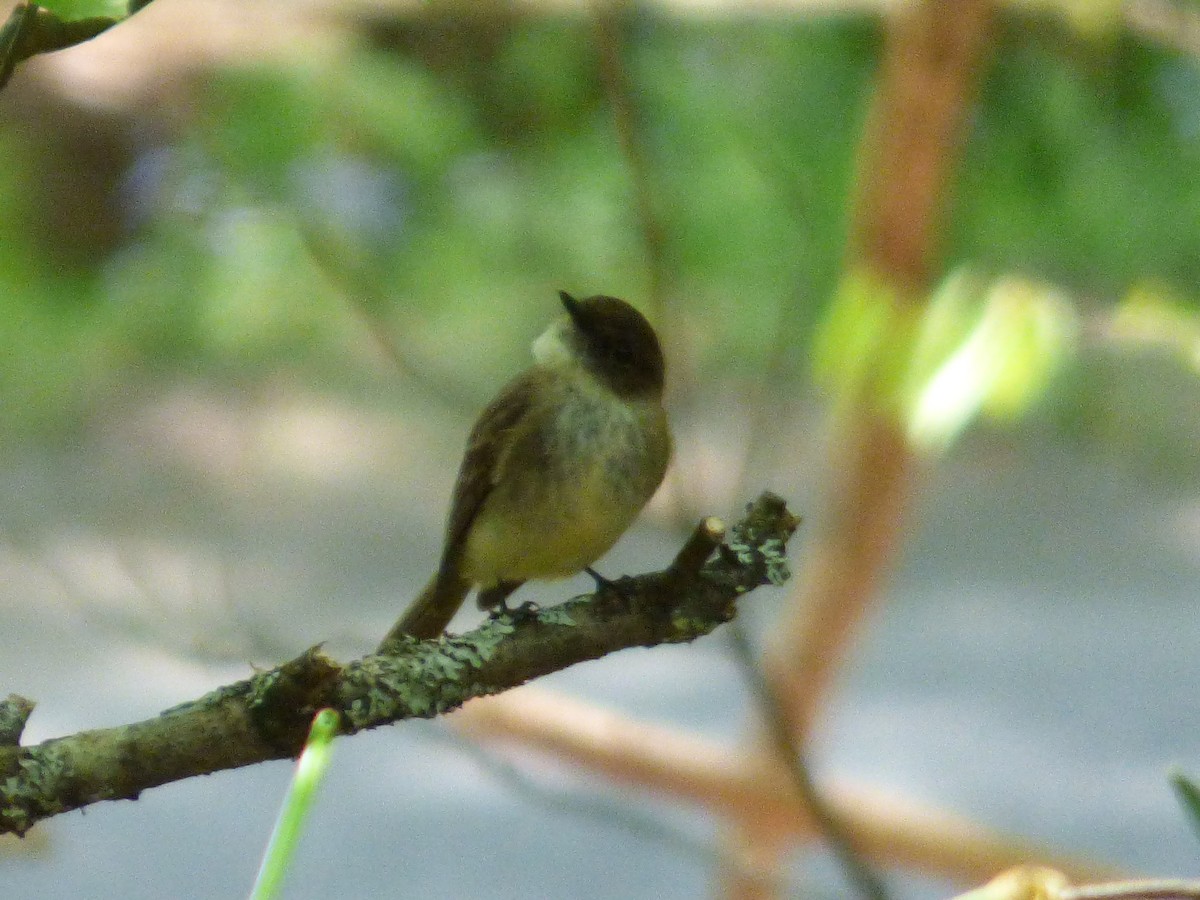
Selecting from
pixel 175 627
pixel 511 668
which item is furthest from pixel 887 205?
pixel 511 668

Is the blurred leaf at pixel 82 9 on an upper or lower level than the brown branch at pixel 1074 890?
upper

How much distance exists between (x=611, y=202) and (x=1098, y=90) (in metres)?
1.18

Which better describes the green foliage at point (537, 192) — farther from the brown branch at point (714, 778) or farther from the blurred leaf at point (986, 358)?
the blurred leaf at point (986, 358)

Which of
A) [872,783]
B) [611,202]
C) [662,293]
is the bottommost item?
[662,293]

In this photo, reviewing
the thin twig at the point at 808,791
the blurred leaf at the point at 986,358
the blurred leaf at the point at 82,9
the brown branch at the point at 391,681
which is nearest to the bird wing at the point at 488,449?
the thin twig at the point at 808,791

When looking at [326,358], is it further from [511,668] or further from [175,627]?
[511,668]

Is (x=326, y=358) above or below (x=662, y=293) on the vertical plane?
above

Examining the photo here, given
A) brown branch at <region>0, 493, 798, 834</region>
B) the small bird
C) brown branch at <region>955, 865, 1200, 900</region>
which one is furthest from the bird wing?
brown branch at <region>955, 865, 1200, 900</region>

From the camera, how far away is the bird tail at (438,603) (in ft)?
6.03

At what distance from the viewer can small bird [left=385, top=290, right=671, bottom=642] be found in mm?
1675

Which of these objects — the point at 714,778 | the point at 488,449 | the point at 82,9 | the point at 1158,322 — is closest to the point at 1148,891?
the point at 82,9

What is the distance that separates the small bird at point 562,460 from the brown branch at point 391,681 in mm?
544

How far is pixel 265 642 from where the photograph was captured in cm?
233

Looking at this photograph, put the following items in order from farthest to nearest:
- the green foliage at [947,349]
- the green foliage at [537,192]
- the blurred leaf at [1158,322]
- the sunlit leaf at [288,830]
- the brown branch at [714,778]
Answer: the green foliage at [537,192] → the brown branch at [714,778] → the green foliage at [947,349] → the blurred leaf at [1158,322] → the sunlit leaf at [288,830]
